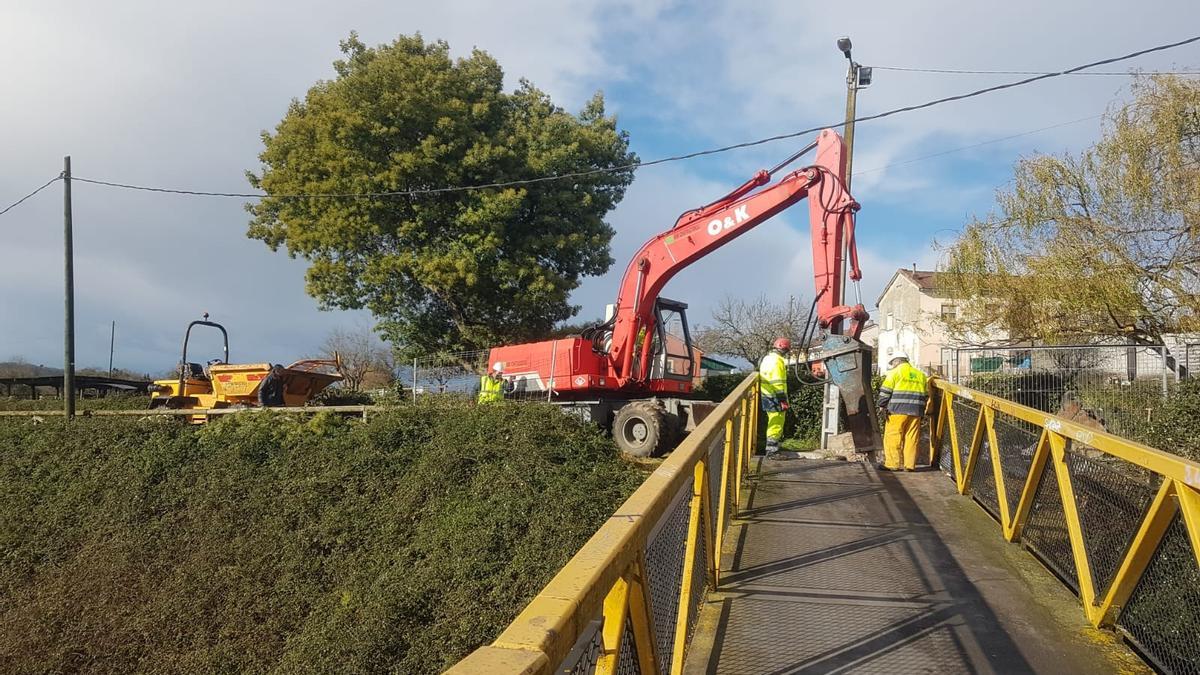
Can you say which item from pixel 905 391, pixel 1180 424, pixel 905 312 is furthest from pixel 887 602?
pixel 905 312

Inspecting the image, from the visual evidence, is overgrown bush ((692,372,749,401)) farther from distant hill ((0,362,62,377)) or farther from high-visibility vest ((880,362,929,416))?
distant hill ((0,362,62,377))

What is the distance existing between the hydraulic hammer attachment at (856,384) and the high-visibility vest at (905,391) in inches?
30.5

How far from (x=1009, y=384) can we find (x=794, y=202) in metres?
4.57

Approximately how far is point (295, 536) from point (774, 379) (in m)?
7.43

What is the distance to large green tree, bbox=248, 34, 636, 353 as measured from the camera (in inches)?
896

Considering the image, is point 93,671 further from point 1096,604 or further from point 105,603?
point 1096,604

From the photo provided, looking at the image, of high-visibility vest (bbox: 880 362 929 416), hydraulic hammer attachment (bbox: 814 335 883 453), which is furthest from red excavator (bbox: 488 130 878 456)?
high-visibility vest (bbox: 880 362 929 416)

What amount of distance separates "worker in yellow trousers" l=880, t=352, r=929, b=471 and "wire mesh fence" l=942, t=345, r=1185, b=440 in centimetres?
354

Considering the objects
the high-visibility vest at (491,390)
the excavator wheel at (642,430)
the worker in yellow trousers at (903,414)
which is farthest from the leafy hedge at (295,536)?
the worker in yellow trousers at (903,414)

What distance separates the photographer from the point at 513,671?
4.85 feet

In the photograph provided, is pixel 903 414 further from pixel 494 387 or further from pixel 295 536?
pixel 494 387

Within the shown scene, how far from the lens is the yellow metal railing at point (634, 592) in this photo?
167 centimetres

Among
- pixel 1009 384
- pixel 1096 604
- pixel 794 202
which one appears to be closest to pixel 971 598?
pixel 1096 604

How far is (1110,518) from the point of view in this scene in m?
4.33
